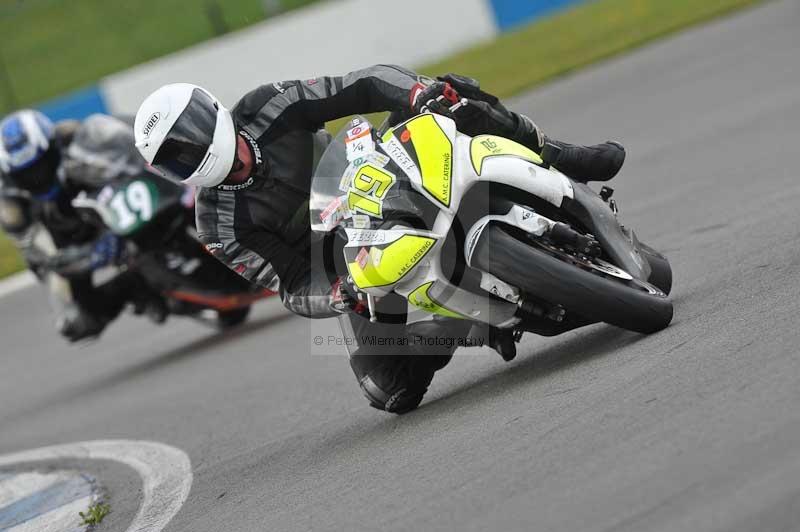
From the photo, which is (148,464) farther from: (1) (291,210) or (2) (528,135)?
(2) (528,135)

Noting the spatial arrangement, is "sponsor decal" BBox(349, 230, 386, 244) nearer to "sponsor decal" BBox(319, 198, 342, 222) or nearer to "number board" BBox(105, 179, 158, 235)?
"sponsor decal" BBox(319, 198, 342, 222)

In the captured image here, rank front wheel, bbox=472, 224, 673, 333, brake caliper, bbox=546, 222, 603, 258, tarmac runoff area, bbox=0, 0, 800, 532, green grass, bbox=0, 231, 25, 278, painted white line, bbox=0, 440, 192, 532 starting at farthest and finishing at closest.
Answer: green grass, bbox=0, 231, 25, 278
painted white line, bbox=0, 440, 192, 532
brake caliper, bbox=546, 222, 603, 258
front wheel, bbox=472, 224, 673, 333
tarmac runoff area, bbox=0, 0, 800, 532

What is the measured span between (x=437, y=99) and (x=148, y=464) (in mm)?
2889

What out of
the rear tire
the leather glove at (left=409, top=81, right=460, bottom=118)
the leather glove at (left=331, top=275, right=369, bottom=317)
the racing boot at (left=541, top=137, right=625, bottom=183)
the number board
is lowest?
the rear tire

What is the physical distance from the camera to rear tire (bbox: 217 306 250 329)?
10788 millimetres

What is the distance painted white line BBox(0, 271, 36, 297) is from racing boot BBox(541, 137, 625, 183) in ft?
33.6

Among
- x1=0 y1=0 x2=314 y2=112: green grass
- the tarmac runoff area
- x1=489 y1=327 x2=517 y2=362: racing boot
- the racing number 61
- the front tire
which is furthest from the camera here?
x1=0 y1=0 x2=314 y2=112: green grass

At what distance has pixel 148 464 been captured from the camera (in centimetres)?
723

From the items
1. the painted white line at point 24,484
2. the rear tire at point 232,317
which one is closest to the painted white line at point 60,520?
the painted white line at point 24,484

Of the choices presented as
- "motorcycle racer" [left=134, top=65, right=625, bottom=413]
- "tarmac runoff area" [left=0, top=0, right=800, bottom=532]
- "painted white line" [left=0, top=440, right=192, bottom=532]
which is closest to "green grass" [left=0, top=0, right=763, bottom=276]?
"tarmac runoff area" [left=0, top=0, right=800, bottom=532]

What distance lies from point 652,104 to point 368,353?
742 cm

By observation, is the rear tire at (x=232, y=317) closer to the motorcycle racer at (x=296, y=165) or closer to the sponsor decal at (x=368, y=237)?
the motorcycle racer at (x=296, y=165)

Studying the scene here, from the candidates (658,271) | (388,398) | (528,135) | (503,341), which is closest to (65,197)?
(388,398)

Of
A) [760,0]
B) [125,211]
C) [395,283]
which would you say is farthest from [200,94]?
[760,0]
